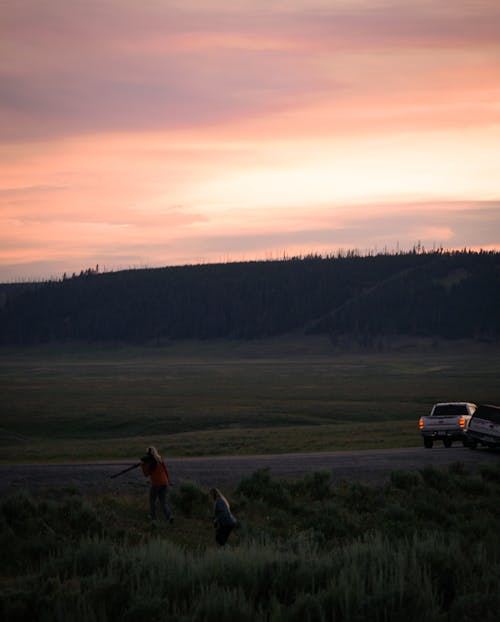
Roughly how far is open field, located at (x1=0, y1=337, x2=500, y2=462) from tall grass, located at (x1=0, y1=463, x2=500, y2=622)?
47.0 ft

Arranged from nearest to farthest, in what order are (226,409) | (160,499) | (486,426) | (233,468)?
(160,499)
(233,468)
(486,426)
(226,409)

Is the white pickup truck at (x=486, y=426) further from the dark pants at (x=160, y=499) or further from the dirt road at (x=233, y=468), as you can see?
the dark pants at (x=160, y=499)

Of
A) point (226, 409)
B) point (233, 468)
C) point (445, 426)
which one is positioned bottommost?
point (226, 409)

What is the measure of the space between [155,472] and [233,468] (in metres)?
8.70

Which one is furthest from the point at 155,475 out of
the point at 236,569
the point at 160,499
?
the point at 236,569

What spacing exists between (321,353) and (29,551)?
159122 millimetres

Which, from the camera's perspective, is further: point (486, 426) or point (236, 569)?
point (486, 426)

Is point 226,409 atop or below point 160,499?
below

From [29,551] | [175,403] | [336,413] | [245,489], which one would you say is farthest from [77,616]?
[175,403]

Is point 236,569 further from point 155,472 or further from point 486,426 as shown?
point 486,426

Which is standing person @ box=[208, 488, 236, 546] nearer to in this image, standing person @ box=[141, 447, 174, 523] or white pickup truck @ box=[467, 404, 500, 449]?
standing person @ box=[141, 447, 174, 523]

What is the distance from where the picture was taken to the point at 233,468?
26922 mm

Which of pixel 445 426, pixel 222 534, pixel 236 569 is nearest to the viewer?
pixel 236 569

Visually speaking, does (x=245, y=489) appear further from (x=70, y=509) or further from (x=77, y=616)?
(x=77, y=616)
